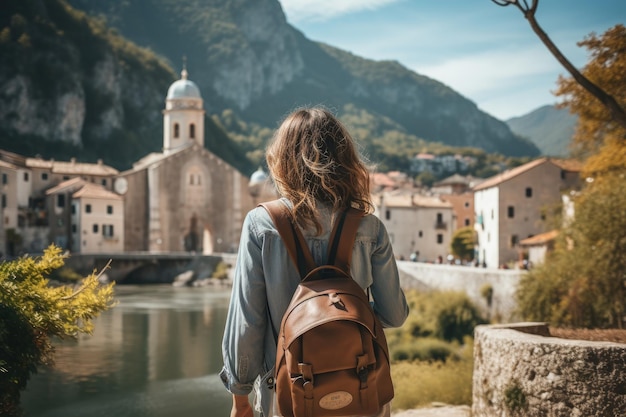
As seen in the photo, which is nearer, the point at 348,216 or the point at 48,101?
the point at 348,216

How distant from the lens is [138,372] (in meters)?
20.5

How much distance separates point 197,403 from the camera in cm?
1677

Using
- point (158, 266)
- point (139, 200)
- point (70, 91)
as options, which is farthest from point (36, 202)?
point (70, 91)

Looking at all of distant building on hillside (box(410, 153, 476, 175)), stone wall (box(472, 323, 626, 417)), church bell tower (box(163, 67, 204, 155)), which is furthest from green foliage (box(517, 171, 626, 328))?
distant building on hillside (box(410, 153, 476, 175))

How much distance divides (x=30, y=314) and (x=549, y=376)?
471 cm

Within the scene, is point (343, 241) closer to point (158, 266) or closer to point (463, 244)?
point (463, 244)

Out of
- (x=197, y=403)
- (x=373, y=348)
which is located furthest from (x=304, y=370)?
(x=197, y=403)

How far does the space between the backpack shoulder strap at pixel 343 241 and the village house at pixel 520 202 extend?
38.5 meters

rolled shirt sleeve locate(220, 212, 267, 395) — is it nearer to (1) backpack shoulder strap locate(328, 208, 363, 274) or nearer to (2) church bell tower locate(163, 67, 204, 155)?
(1) backpack shoulder strap locate(328, 208, 363, 274)

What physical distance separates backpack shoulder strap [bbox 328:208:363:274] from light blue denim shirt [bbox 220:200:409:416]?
5 centimetres

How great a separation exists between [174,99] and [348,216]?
6799 centimetres

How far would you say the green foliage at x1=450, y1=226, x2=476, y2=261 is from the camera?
49.4 metres

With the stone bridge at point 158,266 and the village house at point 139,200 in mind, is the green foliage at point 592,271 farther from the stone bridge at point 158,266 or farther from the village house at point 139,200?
the village house at point 139,200

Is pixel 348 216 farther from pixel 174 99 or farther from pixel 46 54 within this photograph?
pixel 46 54
